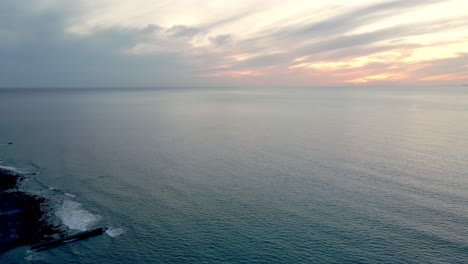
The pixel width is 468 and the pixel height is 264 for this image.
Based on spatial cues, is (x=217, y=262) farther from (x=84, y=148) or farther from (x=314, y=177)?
(x=84, y=148)

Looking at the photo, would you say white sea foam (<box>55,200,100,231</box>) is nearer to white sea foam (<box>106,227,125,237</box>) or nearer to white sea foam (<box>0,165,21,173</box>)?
white sea foam (<box>106,227,125,237</box>)

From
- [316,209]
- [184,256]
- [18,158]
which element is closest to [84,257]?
[184,256]

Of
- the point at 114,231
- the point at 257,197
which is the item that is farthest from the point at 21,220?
the point at 257,197

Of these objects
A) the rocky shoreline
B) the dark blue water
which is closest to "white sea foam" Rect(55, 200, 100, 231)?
the dark blue water

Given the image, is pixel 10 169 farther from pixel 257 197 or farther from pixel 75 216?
pixel 257 197

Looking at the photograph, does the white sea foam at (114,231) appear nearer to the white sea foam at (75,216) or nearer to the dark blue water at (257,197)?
the dark blue water at (257,197)

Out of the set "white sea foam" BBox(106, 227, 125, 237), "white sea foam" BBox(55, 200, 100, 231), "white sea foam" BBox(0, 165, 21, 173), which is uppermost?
"white sea foam" BBox(0, 165, 21, 173)
